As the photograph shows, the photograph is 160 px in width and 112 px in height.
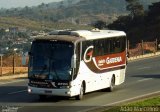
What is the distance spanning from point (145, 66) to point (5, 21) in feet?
450

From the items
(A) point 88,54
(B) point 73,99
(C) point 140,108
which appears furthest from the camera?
(A) point 88,54

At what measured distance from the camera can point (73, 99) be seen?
920 inches

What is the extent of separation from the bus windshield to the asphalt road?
102 centimetres

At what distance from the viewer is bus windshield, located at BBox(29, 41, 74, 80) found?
73.8ft

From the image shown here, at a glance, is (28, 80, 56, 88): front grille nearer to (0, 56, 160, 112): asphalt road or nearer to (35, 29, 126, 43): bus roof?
(0, 56, 160, 112): asphalt road

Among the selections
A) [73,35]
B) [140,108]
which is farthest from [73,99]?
[140,108]

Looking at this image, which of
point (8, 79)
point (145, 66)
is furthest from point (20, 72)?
point (145, 66)

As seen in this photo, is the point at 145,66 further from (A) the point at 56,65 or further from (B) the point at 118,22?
(B) the point at 118,22

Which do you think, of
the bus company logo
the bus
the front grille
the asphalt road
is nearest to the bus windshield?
the bus

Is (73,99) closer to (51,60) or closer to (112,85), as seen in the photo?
(51,60)

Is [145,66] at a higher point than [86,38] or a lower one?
lower

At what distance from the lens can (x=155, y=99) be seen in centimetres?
2139

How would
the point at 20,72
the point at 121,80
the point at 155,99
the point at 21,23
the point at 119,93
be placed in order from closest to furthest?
the point at 155,99
the point at 119,93
the point at 121,80
the point at 20,72
the point at 21,23

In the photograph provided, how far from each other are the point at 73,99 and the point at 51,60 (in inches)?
73.9
